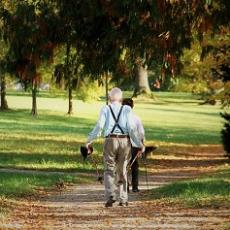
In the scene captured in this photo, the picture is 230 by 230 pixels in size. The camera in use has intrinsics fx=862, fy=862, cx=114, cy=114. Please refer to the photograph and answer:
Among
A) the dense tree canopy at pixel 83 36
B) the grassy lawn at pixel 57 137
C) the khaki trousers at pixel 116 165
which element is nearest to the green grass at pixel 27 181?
the grassy lawn at pixel 57 137

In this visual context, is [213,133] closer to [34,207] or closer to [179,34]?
[179,34]

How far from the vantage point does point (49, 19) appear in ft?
75.9

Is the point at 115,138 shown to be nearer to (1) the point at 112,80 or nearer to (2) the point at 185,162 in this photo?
(1) the point at 112,80

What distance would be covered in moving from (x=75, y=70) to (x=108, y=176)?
36.6 feet

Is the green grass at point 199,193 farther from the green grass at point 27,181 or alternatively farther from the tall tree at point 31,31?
the tall tree at point 31,31

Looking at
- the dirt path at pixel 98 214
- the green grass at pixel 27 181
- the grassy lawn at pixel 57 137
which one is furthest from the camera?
the grassy lawn at pixel 57 137

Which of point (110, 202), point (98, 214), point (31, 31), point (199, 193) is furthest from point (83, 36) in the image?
point (98, 214)

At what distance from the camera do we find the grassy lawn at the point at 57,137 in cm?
2136

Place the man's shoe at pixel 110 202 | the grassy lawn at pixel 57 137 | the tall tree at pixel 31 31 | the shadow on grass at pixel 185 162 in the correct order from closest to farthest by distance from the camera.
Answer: the man's shoe at pixel 110 202, the grassy lawn at pixel 57 137, the tall tree at pixel 31 31, the shadow on grass at pixel 185 162

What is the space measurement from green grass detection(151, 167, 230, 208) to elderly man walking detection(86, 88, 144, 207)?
1.28 metres

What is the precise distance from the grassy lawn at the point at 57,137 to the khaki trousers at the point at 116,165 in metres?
3.04

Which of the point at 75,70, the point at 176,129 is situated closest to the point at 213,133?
the point at 176,129

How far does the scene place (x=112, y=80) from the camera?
2752 centimetres

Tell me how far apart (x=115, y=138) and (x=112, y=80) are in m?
13.1
